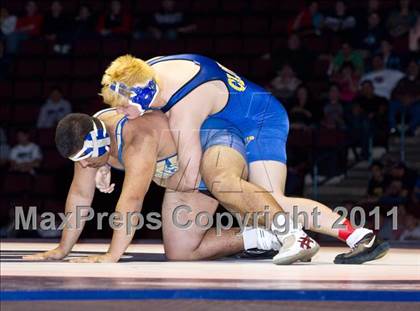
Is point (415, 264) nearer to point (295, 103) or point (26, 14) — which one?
point (295, 103)

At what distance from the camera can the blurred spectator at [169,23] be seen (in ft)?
41.3

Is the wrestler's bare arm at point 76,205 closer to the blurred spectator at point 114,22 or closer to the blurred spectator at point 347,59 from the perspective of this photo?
the blurred spectator at point 347,59

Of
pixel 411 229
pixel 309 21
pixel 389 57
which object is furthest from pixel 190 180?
pixel 309 21

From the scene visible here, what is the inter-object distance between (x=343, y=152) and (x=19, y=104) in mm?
4118

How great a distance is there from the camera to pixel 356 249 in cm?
496

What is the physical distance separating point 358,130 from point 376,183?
0.86 meters

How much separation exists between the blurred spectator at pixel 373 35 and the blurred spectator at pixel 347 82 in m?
0.61

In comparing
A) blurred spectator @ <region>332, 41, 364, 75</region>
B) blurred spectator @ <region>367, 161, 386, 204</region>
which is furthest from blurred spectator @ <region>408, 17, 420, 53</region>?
blurred spectator @ <region>367, 161, 386, 204</region>

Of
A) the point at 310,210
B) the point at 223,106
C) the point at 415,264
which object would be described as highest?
the point at 223,106

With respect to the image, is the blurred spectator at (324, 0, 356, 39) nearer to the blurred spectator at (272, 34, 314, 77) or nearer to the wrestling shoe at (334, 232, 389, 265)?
the blurred spectator at (272, 34, 314, 77)

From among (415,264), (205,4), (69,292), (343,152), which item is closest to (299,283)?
(69,292)

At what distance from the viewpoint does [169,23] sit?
41.5 ft

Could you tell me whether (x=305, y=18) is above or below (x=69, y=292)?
above

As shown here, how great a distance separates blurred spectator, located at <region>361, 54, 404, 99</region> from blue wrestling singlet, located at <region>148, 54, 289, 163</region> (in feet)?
18.0
